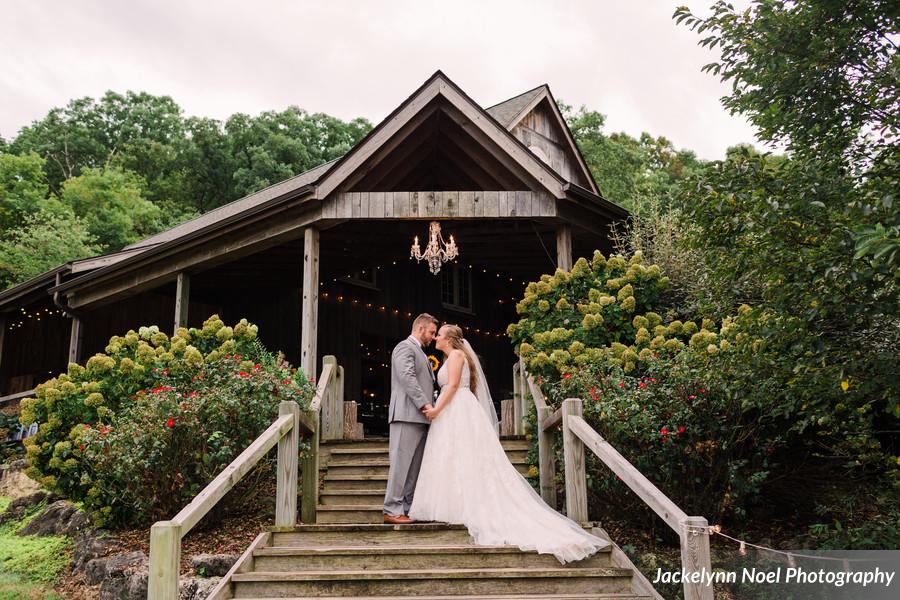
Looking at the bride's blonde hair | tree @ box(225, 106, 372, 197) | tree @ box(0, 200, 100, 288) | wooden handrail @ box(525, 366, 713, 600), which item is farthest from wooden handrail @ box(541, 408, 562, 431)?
tree @ box(225, 106, 372, 197)

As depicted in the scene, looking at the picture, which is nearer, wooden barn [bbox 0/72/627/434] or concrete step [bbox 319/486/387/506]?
concrete step [bbox 319/486/387/506]

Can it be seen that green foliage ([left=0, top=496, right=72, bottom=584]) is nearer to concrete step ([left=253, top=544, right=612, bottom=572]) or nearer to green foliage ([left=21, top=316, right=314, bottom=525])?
green foliage ([left=21, top=316, right=314, bottom=525])

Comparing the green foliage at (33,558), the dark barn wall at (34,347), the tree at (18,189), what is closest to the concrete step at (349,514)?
the green foliage at (33,558)

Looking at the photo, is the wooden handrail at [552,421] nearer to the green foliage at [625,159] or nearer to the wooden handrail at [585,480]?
the wooden handrail at [585,480]

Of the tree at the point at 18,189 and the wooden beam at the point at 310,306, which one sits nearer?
the wooden beam at the point at 310,306

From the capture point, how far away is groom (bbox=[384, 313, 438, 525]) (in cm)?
679

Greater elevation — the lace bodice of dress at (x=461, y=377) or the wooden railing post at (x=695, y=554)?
the lace bodice of dress at (x=461, y=377)

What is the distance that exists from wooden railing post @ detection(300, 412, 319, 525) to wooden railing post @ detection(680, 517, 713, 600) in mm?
3963

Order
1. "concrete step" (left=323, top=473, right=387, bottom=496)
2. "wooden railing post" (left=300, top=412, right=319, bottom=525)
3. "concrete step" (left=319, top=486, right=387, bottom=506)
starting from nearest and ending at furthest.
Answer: "wooden railing post" (left=300, top=412, right=319, bottom=525) → "concrete step" (left=319, top=486, right=387, bottom=506) → "concrete step" (left=323, top=473, right=387, bottom=496)

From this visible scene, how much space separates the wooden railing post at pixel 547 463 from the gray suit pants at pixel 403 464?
109 centimetres

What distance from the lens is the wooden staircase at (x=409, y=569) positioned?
530cm

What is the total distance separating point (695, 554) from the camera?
171 inches

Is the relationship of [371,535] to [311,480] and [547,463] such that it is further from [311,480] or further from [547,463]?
[547,463]

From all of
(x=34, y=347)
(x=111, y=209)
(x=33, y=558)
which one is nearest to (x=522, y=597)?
(x=33, y=558)
